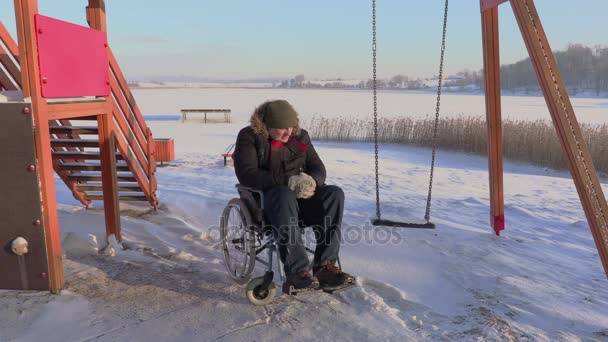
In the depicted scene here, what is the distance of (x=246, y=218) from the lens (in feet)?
9.67

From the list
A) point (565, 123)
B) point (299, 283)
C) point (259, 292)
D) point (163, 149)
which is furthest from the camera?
point (163, 149)

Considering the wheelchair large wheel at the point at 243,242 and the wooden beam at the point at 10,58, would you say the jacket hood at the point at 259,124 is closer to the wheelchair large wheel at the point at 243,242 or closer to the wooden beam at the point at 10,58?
the wheelchair large wheel at the point at 243,242

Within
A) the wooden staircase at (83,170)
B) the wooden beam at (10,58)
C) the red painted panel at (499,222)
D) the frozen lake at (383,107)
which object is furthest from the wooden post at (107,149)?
the frozen lake at (383,107)

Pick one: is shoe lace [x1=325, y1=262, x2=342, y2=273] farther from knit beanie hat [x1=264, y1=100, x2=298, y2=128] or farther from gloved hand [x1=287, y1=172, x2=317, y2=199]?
knit beanie hat [x1=264, y1=100, x2=298, y2=128]

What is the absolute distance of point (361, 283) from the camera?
130 inches

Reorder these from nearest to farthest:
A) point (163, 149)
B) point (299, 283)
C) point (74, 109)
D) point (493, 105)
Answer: point (299, 283) → point (74, 109) → point (493, 105) → point (163, 149)

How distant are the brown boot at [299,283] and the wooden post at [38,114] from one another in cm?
147

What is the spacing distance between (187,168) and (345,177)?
2.82 meters

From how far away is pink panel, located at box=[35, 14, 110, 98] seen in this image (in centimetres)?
284

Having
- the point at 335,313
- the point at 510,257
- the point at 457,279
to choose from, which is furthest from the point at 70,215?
the point at 510,257

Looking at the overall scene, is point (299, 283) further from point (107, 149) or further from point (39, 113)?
point (107, 149)

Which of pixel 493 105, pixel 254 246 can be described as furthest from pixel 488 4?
pixel 254 246

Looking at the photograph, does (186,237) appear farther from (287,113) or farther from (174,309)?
(287,113)

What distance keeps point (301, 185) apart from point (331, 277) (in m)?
0.60
